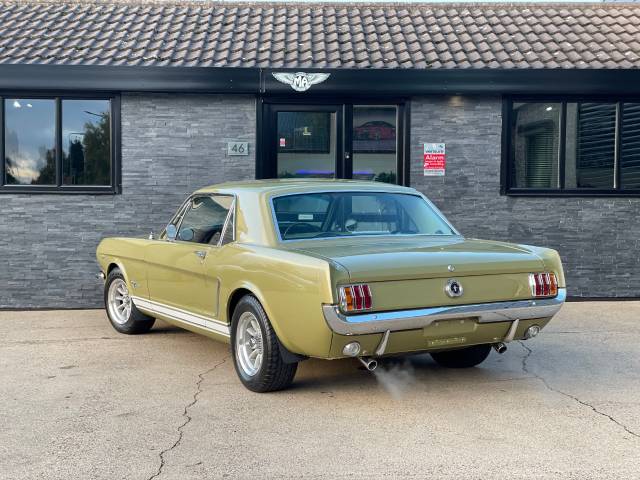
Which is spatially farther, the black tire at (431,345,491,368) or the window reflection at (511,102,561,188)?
the window reflection at (511,102,561,188)

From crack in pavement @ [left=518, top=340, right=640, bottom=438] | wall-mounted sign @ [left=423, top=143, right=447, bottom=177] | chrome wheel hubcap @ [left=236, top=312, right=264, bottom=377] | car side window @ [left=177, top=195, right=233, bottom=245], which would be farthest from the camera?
wall-mounted sign @ [left=423, top=143, right=447, bottom=177]

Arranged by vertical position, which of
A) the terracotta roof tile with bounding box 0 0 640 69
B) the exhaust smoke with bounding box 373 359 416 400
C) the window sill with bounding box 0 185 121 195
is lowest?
the exhaust smoke with bounding box 373 359 416 400

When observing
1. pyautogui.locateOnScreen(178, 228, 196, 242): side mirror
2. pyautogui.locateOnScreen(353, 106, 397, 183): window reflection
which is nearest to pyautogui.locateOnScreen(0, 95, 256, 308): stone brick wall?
pyautogui.locateOnScreen(353, 106, 397, 183): window reflection

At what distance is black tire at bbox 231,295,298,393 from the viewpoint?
515cm

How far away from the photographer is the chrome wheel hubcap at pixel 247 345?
5453mm

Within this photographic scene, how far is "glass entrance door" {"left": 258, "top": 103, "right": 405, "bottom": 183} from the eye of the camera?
10305 millimetres

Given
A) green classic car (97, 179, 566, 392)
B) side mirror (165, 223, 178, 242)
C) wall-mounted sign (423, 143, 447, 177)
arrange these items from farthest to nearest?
1. wall-mounted sign (423, 143, 447, 177)
2. side mirror (165, 223, 178, 242)
3. green classic car (97, 179, 566, 392)

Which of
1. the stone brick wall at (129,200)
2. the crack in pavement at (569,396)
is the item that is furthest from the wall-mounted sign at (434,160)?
the crack in pavement at (569,396)

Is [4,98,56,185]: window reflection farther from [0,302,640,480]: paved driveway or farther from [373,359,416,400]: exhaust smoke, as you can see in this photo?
[373,359,416,400]: exhaust smoke

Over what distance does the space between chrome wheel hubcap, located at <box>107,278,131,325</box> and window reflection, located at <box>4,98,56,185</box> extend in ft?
9.47

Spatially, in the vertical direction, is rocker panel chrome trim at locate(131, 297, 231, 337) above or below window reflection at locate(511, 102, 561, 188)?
below

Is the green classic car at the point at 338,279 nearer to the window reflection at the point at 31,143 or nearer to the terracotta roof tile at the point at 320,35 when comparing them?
the window reflection at the point at 31,143

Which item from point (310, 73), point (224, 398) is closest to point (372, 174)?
point (310, 73)

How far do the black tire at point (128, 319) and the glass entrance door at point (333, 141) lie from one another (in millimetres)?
3009
